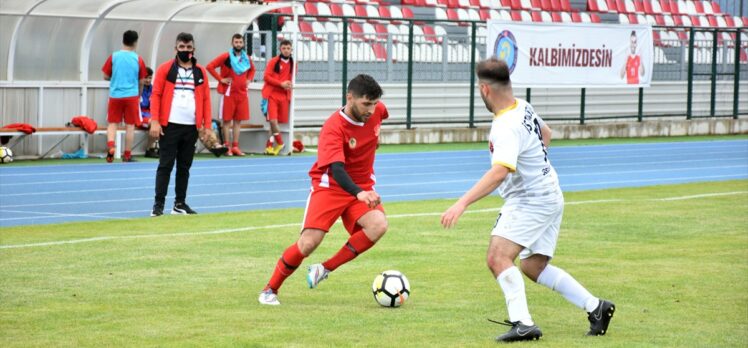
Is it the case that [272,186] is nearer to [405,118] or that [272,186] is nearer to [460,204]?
[405,118]

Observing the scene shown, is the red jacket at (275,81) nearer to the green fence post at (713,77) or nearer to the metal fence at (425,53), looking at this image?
→ the metal fence at (425,53)

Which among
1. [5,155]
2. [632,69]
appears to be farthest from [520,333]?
[632,69]

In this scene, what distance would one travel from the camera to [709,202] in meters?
15.7

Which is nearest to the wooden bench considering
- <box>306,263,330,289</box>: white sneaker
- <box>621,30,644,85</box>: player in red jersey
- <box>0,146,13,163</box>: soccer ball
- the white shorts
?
<box>0,146,13,163</box>: soccer ball

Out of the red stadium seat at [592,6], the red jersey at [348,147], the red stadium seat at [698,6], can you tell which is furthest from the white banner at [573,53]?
the red jersey at [348,147]

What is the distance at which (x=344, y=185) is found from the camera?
321 inches

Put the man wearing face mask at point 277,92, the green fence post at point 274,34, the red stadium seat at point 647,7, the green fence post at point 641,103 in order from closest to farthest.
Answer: the man wearing face mask at point 277,92
the green fence post at point 274,34
the green fence post at point 641,103
the red stadium seat at point 647,7

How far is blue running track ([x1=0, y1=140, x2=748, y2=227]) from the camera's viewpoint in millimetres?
15188

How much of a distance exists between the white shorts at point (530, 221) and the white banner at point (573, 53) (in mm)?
18758

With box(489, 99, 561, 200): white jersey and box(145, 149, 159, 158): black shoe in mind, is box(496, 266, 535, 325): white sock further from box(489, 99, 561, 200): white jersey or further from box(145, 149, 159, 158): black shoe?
box(145, 149, 159, 158): black shoe

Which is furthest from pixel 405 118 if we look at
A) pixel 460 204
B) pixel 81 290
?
pixel 460 204

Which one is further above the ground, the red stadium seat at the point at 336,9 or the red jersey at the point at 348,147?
the red stadium seat at the point at 336,9

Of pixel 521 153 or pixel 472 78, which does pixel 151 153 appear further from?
pixel 521 153

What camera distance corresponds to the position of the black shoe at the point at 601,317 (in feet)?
24.0
